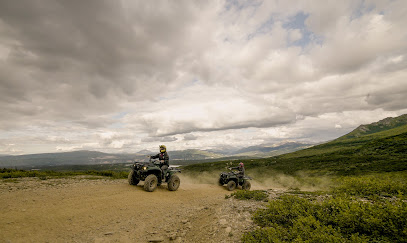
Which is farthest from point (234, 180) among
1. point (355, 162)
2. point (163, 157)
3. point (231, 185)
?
point (355, 162)

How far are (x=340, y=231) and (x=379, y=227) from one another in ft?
3.54

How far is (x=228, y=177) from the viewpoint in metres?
18.8

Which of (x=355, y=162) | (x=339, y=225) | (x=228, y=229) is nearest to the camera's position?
(x=339, y=225)

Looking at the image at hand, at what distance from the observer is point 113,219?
317 inches

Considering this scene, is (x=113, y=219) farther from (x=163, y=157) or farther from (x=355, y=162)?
(x=355, y=162)

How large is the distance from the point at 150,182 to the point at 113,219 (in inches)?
186

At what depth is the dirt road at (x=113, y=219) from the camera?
642cm

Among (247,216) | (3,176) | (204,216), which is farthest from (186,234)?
(3,176)

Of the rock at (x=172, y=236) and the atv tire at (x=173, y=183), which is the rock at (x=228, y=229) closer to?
the rock at (x=172, y=236)

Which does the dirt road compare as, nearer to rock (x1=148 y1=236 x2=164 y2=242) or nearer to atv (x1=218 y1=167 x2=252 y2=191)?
rock (x1=148 y1=236 x2=164 y2=242)

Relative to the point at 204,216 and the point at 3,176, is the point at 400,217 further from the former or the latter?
the point at 3,176

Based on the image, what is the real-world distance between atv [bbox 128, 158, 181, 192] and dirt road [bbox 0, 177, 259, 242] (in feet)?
5.94

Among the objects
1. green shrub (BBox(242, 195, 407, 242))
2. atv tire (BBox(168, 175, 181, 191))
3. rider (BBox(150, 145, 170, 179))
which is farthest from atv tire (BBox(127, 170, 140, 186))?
green shrub (BBox(242, 195, 407, 242))

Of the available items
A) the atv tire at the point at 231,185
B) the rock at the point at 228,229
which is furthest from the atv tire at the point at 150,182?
the atv tire at the point at 231,185
